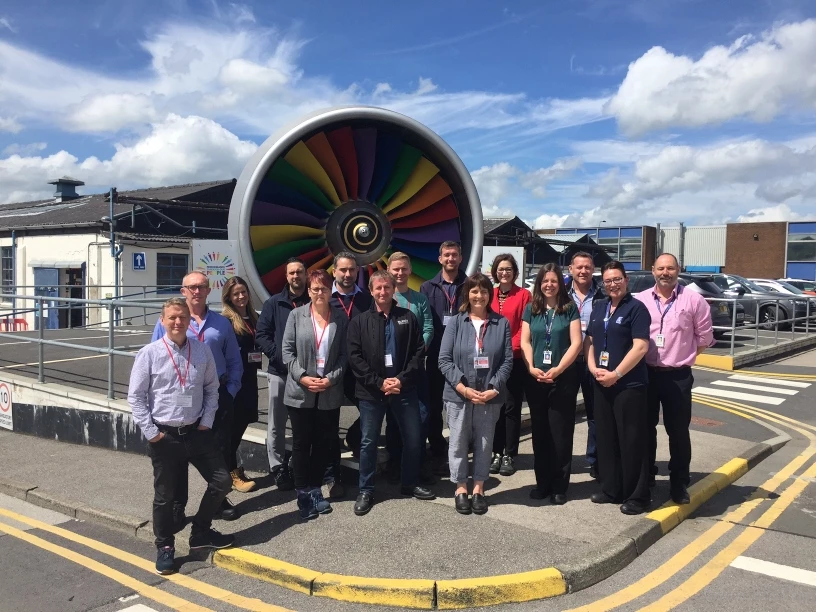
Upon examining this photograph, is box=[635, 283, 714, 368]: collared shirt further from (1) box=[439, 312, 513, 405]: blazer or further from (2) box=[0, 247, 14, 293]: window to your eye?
(2) box=[0, 247, 14, 293]: window

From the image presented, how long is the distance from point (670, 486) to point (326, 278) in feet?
10.4

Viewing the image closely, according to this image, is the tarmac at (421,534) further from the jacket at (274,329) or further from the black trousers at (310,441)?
the jacket at (274,329)

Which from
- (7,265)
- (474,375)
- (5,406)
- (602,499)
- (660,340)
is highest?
(660,340)

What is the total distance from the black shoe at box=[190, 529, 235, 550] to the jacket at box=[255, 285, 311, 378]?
1215mm

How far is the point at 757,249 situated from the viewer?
5006 centimetres

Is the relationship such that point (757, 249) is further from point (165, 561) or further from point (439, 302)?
point (165, 561)

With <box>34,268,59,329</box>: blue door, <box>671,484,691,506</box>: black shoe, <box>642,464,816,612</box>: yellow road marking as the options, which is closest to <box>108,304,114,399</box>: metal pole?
<box>671,484,691,506</box>: black shoe

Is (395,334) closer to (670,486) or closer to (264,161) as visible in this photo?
(264,161)

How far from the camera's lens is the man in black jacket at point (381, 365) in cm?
468

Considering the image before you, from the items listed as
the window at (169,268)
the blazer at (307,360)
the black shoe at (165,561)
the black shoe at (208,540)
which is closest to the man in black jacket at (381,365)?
the blazer at (307,360)

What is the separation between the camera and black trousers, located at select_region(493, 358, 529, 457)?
5.27 metres

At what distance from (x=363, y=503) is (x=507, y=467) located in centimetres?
141

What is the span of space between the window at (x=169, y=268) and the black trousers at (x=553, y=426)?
1792 centimetres

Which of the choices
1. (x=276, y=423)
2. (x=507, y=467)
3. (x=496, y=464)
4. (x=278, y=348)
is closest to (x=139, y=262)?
(x=276, y=423)
